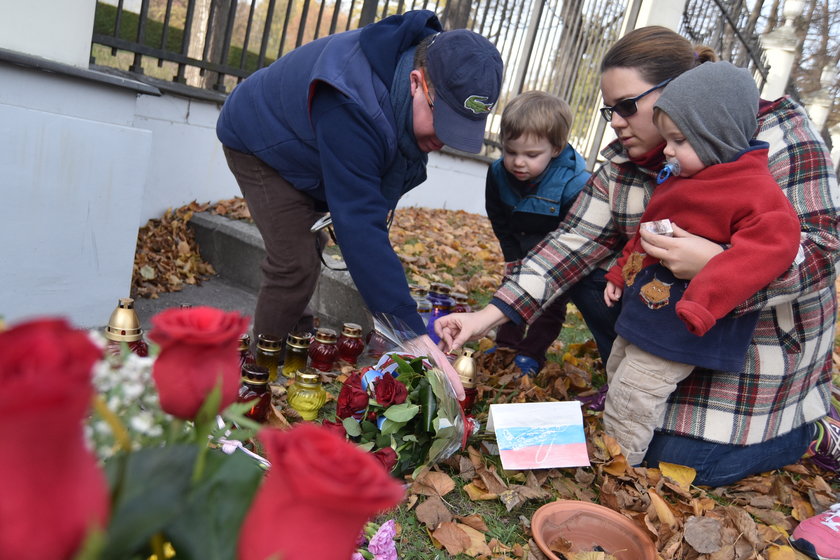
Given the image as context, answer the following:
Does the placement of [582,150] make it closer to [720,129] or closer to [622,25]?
[622,25]

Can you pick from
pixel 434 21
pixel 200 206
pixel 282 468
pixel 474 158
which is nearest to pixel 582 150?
pixel 474 158

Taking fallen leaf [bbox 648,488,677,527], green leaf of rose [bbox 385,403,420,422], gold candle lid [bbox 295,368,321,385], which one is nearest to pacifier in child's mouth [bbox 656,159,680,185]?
fallen leaf [bbox 648,488,677,527]

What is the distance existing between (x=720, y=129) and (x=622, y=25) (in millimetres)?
6554

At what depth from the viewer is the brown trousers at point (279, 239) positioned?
8.71 feet

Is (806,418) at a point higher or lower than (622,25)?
lower

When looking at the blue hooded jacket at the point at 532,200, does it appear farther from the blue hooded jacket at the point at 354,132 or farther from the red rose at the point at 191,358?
the red rose at the point at 191,358

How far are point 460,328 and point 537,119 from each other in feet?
3.92

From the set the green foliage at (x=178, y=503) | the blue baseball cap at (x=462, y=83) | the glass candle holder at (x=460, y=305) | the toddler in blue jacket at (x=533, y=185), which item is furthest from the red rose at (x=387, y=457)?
the glass candle holder at (x=460, y=305)

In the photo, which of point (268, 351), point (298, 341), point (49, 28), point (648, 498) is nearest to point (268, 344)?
point (268, 351)

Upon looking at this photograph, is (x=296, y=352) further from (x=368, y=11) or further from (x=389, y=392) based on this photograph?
(x=368, y=11)

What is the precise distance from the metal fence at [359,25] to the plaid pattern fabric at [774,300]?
2814 millimetres

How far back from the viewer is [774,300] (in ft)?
6.59

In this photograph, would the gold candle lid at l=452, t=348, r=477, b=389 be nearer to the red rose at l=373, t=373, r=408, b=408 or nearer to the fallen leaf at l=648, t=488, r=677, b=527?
the red rose at l=373, t=373, r=408, b=408

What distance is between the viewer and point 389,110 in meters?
2.23
